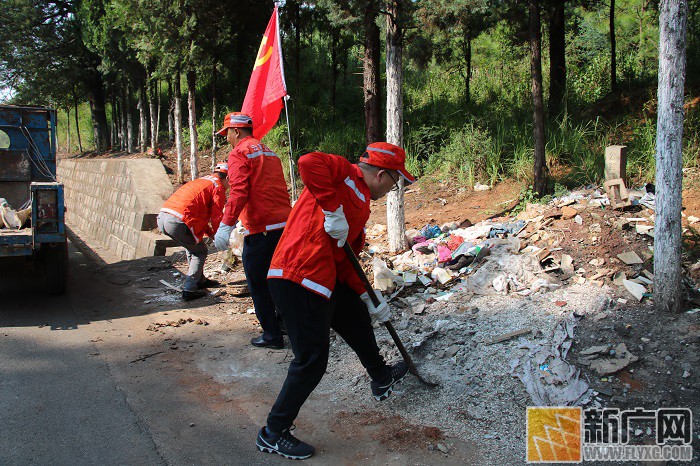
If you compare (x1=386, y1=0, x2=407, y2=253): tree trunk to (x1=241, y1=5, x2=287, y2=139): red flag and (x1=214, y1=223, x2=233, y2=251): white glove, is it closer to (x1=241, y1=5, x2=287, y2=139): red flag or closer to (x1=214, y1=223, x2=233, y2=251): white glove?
(x1=241, y1=5, x2=287, y2=139): red flag

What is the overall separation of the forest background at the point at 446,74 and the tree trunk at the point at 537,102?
0.82 ft

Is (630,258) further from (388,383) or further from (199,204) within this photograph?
(199,204)

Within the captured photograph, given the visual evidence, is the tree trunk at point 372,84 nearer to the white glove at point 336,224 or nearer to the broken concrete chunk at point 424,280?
the broken concrete chunk at point 424,280

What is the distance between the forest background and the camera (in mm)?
9023

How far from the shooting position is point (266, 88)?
24.6ft

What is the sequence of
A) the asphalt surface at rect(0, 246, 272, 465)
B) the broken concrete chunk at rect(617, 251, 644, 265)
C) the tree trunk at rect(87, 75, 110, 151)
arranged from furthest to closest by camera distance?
1. the tree trunk at rect(87, 75, 110, 151)
2. the broken concrete chunk at rect(617, 251, 644, 265)
3. the asphalt surface at rect(0, 246, 272, 465)

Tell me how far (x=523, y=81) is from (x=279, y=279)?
11953 millimetres

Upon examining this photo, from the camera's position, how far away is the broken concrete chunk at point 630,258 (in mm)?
5230

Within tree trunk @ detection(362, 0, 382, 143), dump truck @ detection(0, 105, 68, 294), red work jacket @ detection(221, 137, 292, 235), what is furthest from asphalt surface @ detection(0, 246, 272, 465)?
tree trunk @ detection(362, 0, 382, 143)

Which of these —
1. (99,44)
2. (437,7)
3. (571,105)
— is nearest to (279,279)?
(437,7)

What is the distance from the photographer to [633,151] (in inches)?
331

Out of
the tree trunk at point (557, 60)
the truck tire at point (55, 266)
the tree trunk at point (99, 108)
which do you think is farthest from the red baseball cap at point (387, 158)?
the tree trunk at point (99, 108)

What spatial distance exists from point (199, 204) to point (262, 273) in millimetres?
1806

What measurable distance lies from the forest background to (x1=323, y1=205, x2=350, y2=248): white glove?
185 inches
